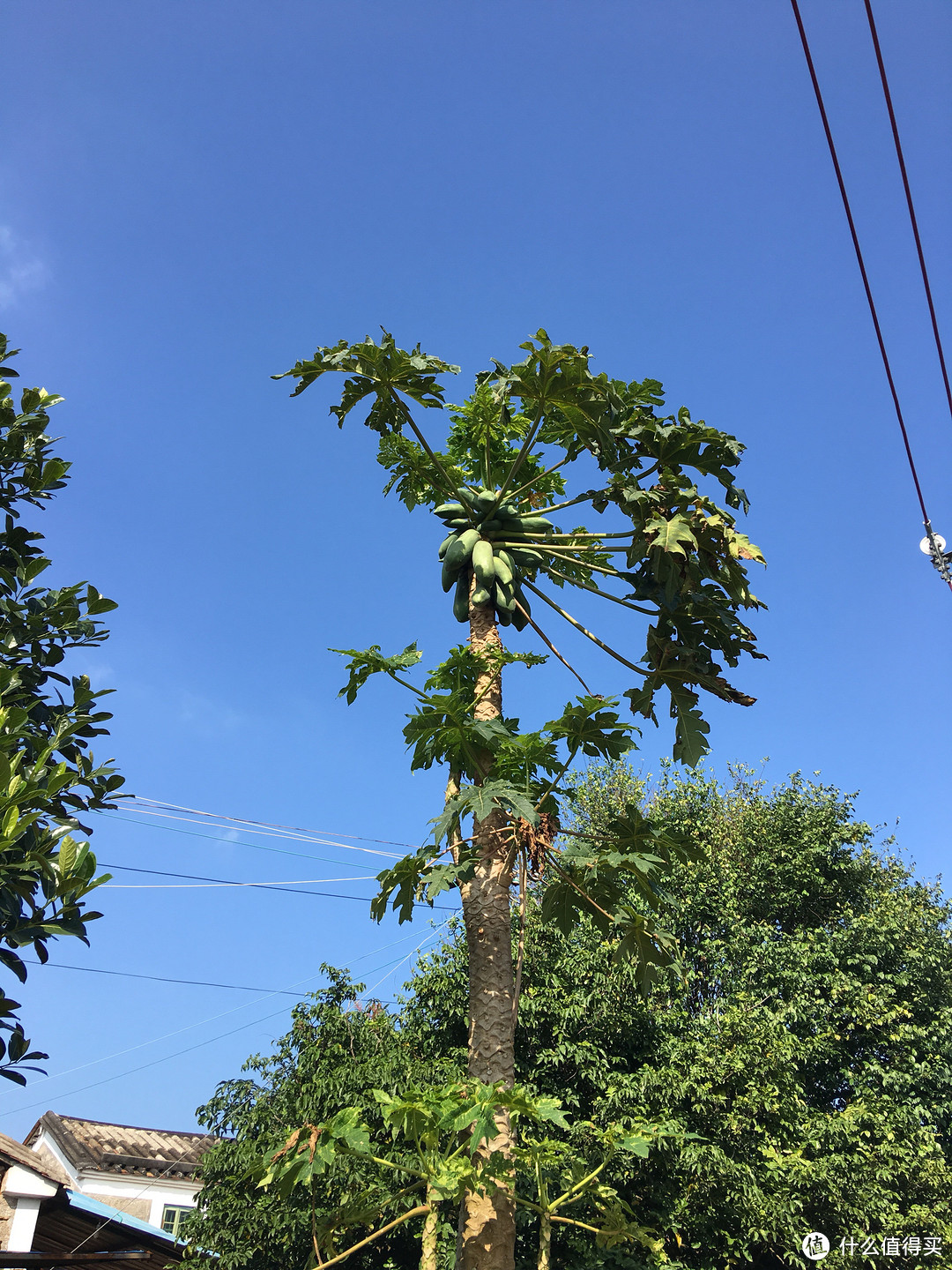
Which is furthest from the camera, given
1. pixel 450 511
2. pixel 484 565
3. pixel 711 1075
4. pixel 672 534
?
pixel 711 1075

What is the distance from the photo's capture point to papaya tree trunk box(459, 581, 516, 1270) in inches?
157

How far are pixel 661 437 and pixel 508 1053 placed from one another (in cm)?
336

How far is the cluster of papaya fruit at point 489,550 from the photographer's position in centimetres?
540

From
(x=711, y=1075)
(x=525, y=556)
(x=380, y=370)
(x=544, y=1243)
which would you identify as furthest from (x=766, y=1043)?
(x=380, y=370)

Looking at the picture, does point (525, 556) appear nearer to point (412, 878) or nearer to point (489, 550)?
point (489, 550)

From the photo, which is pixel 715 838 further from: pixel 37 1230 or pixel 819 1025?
pixel 37 1230

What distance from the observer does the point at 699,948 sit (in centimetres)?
1419

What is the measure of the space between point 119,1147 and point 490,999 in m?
17.7

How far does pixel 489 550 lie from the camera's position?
5422 millimetres

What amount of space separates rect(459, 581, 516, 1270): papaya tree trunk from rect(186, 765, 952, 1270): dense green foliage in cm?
333

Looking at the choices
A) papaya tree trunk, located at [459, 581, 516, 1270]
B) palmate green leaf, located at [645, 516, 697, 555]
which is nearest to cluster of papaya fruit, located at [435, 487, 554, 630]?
papaya tree trunk, located at [459, 581, 516, 1270]

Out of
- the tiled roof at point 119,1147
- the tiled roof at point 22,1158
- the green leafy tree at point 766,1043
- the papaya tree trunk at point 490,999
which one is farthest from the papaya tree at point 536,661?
the tiled roof at point 119,1147

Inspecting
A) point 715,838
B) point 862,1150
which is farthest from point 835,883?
point 862,1150

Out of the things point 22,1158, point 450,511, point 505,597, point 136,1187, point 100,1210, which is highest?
point 450,511
